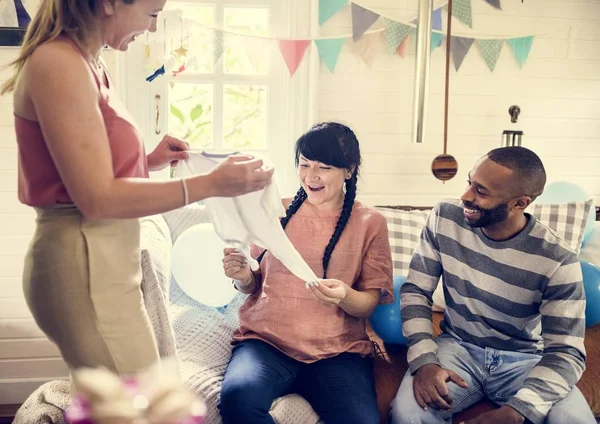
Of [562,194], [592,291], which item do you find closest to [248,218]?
[592,291]

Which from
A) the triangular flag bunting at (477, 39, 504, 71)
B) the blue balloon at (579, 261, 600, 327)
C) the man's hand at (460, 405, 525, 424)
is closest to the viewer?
the man's hand at (460, 405, 525, 424)

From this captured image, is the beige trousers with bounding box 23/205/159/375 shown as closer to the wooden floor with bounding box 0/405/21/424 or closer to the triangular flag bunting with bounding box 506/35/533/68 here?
the wooden floor with bounding box 0/405/21/424

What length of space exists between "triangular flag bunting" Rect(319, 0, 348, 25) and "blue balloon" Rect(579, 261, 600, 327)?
4.88 ft

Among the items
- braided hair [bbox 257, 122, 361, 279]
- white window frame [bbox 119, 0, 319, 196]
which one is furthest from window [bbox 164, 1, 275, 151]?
braided hair [bbox 257, 122, 361, 279]

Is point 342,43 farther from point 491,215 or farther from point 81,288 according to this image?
point 81,288

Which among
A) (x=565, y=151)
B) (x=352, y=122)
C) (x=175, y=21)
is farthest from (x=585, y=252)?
(x=175, y=21)

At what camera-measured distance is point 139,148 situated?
103 centimetres

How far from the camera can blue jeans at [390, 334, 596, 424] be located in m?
1.53

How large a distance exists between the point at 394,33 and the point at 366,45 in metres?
0.14

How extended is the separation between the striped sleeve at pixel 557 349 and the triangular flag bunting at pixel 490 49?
4.57 ft

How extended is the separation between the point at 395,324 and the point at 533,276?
1.53 ft

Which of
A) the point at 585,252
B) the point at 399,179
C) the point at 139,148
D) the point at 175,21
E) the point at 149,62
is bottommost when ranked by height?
the point at 585,252

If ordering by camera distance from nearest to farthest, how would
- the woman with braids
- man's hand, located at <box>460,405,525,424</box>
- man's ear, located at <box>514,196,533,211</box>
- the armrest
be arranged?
man's hand, located at <box>460,405,525,424</box>, the woman with braids, man's ear, located at <box>514,196,533,211</box>, the armrest

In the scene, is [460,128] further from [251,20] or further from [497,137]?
[251,20]
